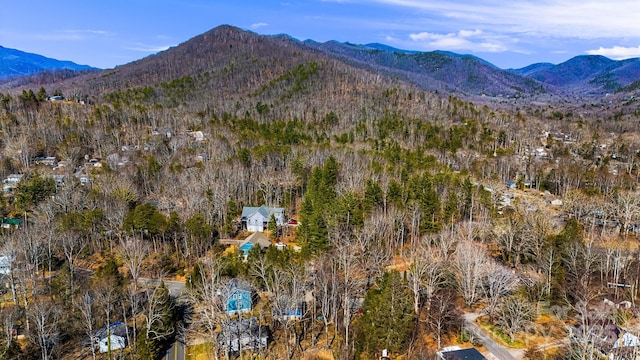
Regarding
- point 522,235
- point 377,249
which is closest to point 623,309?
point 522,235

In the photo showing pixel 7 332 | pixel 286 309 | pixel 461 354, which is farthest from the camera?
pixel 286 309

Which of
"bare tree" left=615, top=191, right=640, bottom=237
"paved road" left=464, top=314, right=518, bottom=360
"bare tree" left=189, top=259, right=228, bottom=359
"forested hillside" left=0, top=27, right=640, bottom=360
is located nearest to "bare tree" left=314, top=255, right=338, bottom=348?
"forested hillside" left=0, top=27, right=640, bottom=360

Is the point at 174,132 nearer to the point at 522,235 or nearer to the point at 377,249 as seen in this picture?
the point at 377,249

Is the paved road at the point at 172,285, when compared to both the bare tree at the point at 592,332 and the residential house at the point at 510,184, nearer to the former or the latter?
the bare tree at the point at 592,332

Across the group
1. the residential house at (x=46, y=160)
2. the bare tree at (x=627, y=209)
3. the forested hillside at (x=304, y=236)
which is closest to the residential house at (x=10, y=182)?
the forested hillside at (x=304, y=236)

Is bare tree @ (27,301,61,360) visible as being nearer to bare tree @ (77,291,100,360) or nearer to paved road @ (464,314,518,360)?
bare tree @ (77,291,100,360)

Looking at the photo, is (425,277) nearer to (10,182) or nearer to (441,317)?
(441,317)

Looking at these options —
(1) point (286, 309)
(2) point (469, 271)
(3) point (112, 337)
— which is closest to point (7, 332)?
(3) point (112, 337)
